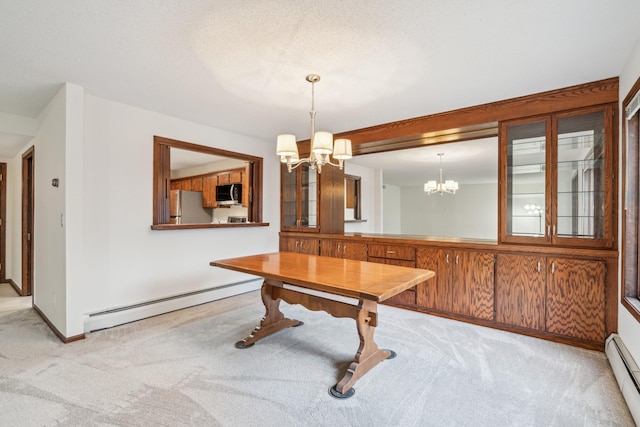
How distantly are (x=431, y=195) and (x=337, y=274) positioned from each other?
787 centimetres

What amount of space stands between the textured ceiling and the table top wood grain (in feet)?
5.13

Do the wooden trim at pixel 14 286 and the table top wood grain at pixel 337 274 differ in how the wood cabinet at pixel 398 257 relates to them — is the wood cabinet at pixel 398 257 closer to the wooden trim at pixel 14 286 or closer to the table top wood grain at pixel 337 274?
the table top wood grain at pixel 337 274

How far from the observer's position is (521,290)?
3.00m

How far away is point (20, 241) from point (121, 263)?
260 centimetres

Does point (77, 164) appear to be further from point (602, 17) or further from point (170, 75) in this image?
point (602, 17)

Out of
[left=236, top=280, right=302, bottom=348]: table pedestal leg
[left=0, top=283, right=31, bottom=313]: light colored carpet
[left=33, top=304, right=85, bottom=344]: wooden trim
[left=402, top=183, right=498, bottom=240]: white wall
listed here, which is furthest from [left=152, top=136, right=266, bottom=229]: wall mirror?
[left=402, top=183, right=498, bottom=240]: white wall

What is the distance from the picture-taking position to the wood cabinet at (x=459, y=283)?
321 centimetres

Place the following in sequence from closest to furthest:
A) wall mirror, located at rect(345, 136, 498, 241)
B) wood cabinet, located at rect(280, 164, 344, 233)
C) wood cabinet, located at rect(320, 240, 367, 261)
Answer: wood cabinet, located at rect(320, 240, 367, 261)
wood cabinet, located at rect(280, 164, 344, 233)
wall mirror, located at rect(345, 136, 498, 241)

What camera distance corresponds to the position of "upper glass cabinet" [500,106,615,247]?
2.67 m

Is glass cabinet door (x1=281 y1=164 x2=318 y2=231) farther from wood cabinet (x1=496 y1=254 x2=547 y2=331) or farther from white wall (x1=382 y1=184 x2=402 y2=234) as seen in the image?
white wall (x1=382 y1=184 x2=402 y2=234)

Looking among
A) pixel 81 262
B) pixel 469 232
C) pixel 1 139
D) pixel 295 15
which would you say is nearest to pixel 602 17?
pixel 295 15

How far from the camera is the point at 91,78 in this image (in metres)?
2.63

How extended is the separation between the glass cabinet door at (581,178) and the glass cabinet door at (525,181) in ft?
0.39

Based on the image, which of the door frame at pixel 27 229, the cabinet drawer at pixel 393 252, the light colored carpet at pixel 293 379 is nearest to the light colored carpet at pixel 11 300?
the door frame at pixel 27 229
